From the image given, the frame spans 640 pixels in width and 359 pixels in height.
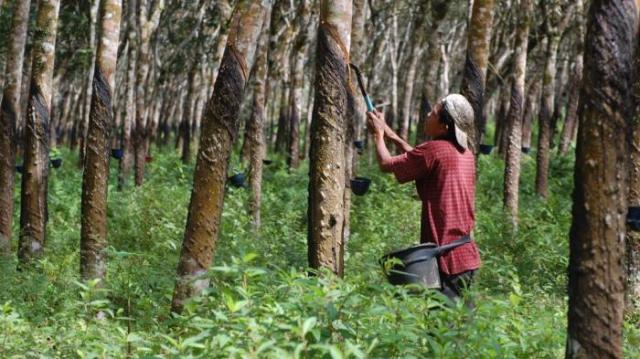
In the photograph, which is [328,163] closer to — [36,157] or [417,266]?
[417,266]

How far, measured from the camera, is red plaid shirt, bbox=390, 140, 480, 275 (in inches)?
179

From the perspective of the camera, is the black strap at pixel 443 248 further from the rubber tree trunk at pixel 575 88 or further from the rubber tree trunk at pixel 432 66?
the rubber tree trunk at pixel 575 88

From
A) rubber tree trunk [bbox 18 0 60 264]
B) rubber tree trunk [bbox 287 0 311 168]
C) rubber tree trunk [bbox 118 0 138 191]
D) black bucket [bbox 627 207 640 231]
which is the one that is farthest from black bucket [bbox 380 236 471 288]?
rubber tree trunk [bbox 118 0 138 191]

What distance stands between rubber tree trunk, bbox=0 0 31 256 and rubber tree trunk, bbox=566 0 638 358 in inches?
290

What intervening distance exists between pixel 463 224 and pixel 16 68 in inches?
265

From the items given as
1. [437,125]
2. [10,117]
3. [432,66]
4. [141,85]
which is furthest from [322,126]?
[141,85]

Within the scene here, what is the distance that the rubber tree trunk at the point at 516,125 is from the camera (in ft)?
38.4

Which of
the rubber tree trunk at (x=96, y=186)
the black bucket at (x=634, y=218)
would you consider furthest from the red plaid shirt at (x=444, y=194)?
the rubber tree trunk at (x=96, y=186)

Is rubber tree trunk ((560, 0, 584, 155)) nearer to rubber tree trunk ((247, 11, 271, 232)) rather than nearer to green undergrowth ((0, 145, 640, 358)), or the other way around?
green undergrowth ((0, 145, 640, 358))

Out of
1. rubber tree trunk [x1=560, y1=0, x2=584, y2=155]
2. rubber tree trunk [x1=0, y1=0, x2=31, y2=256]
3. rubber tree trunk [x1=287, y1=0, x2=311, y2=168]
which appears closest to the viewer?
rubber tree trunk [x1=0, y1=0, x2=31, y2=256]

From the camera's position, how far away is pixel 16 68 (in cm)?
919

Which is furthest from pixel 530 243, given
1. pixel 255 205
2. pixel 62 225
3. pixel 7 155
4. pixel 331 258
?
pixel 62 225

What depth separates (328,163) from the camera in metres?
5.50

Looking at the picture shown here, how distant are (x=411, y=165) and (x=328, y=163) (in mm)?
1032
